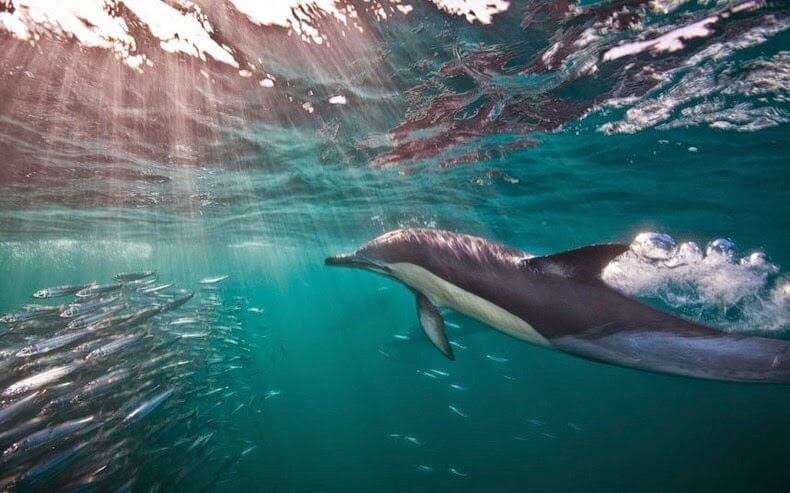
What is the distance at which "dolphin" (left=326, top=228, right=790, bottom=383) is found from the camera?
88.2 inches

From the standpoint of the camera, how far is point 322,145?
12.1 meters

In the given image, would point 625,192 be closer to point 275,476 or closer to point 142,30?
point 142,30

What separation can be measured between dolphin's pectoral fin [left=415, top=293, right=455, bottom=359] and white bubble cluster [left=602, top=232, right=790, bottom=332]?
768 cm

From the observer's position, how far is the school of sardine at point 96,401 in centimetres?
648

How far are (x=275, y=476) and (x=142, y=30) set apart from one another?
15.7 m

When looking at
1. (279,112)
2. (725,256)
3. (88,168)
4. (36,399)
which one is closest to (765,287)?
(725,256)

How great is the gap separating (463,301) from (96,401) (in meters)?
9.76

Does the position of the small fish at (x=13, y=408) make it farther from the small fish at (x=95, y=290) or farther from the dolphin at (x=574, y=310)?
the dolphin at (x=574, y=310)

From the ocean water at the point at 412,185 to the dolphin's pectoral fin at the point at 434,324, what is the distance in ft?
7.47

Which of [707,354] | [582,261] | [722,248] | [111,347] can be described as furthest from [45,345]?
[722,248]

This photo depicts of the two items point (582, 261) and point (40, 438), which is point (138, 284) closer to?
point (40, 438)

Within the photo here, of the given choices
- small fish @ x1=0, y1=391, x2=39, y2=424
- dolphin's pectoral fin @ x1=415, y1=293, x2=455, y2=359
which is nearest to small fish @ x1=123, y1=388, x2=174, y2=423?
small fish @ x1=0, y1=391, x2=39, y2=424

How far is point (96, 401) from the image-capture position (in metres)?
9.07

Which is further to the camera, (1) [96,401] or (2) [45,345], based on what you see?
→ (1) [96,401]
